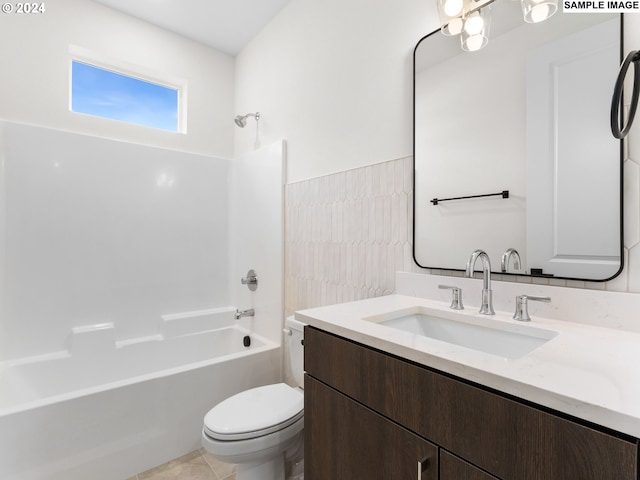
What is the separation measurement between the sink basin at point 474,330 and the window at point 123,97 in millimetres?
2414

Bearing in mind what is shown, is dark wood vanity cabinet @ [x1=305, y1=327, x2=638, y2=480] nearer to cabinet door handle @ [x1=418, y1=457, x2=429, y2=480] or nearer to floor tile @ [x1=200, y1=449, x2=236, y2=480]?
cabinet door handle @ [x1=418, y1=457, x2=429, y2=480]

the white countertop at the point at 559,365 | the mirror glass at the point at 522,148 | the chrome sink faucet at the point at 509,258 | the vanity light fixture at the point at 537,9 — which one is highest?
the vanity light fixture at the point at 537,9

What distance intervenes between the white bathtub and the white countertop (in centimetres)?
122

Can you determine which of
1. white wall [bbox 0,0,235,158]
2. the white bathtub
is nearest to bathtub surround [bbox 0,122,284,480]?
the white bathtub

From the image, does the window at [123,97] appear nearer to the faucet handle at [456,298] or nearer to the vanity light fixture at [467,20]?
the vanity light fixture at [467,20]

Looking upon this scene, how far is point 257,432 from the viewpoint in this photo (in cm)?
128

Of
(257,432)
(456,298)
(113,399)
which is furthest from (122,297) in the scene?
(456,298)

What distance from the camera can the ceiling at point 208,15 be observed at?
7.25ft

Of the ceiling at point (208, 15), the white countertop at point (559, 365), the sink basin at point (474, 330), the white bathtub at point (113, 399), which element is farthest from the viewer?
the ceiling at point (208, 15)

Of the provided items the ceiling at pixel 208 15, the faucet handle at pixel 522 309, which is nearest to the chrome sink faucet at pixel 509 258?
the faucet handle at pixel 522 309

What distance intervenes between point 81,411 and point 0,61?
6.88 feet


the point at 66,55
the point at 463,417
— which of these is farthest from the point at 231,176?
the point at 463,417

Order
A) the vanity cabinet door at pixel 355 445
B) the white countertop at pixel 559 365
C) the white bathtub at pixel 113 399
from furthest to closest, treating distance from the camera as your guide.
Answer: the white bathtub at pixel 113 399
the vanity cabinet door at pixel 355 445
the white countertop at pixel 559 365

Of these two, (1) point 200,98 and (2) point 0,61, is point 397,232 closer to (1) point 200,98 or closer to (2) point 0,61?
(1) point 200,98
